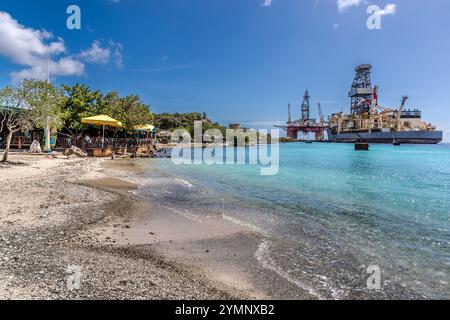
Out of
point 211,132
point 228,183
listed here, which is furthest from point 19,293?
point 211,132

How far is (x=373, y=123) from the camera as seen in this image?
126 meters

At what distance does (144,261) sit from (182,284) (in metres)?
1.25

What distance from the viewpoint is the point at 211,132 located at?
119 meters

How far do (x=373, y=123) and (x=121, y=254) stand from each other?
136763mm

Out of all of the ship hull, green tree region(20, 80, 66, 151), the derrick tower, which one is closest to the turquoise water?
green tree region(20, 80, 66, 151)

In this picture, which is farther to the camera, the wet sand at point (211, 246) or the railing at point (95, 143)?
the railing at point (95, 143)

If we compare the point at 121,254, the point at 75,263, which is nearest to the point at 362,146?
the point at 121,254

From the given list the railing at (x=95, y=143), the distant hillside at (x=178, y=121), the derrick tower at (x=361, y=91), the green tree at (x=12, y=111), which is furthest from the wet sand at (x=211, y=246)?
the derrick tower at (x=361, y=91)

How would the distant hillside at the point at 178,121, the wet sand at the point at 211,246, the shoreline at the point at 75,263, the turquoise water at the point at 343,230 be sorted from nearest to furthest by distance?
1. the shoreline at the point at 75,263
2. the wet sand at the point at 211,246
3. the turquoise water at the point at 343,230
4. the distant hillside at the point at 178,121

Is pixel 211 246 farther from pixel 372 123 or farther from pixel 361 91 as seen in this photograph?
pixel 361 91

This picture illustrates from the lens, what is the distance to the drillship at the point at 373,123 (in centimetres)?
11279

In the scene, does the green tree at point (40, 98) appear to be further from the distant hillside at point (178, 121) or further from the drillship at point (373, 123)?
the drillship at point (373, 123)

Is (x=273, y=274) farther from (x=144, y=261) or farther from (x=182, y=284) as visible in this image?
(x=144, y=261)

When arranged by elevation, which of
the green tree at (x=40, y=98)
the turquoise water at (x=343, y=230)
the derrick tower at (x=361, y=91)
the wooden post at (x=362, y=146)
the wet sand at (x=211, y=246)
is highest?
the derrick tower at (x=361, y=91)
